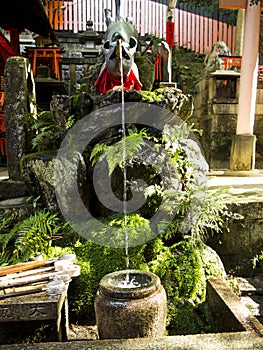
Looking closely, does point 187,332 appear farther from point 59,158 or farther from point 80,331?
point 59,158

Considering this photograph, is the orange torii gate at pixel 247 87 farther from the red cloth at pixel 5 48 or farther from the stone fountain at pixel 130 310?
the stone fountain at pixel 130 310

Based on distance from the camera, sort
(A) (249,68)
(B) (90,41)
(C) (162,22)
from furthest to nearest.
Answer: (C) (162,22)
(B) (90,41)
(A) (249,68)

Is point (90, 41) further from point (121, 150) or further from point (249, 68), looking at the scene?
point (121, 150)

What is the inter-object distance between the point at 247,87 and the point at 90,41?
7.01 metres

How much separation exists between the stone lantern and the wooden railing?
7.06 ft

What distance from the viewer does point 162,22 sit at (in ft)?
54.2

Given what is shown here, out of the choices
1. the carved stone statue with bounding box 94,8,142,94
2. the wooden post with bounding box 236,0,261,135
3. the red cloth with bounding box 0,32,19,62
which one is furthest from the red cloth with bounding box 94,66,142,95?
the red cloth with bounding box 0,32,19,62

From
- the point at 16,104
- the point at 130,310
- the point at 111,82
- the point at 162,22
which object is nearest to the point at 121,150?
the point at 130,310

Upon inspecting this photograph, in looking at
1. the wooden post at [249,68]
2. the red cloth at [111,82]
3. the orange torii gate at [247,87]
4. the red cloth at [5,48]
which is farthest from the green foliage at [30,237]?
the red cloth at [5,48]

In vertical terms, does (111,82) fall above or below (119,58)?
below

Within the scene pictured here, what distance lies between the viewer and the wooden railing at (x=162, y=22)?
14916 mm

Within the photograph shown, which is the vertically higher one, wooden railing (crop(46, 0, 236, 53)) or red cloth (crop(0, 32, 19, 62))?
wooden railing (crop(46, 0, 236, 53))

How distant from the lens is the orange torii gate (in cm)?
872

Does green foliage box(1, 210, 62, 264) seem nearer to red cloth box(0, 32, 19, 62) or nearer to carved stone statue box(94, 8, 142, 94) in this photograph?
carved stone statue box(94, 8, 142, 94)
